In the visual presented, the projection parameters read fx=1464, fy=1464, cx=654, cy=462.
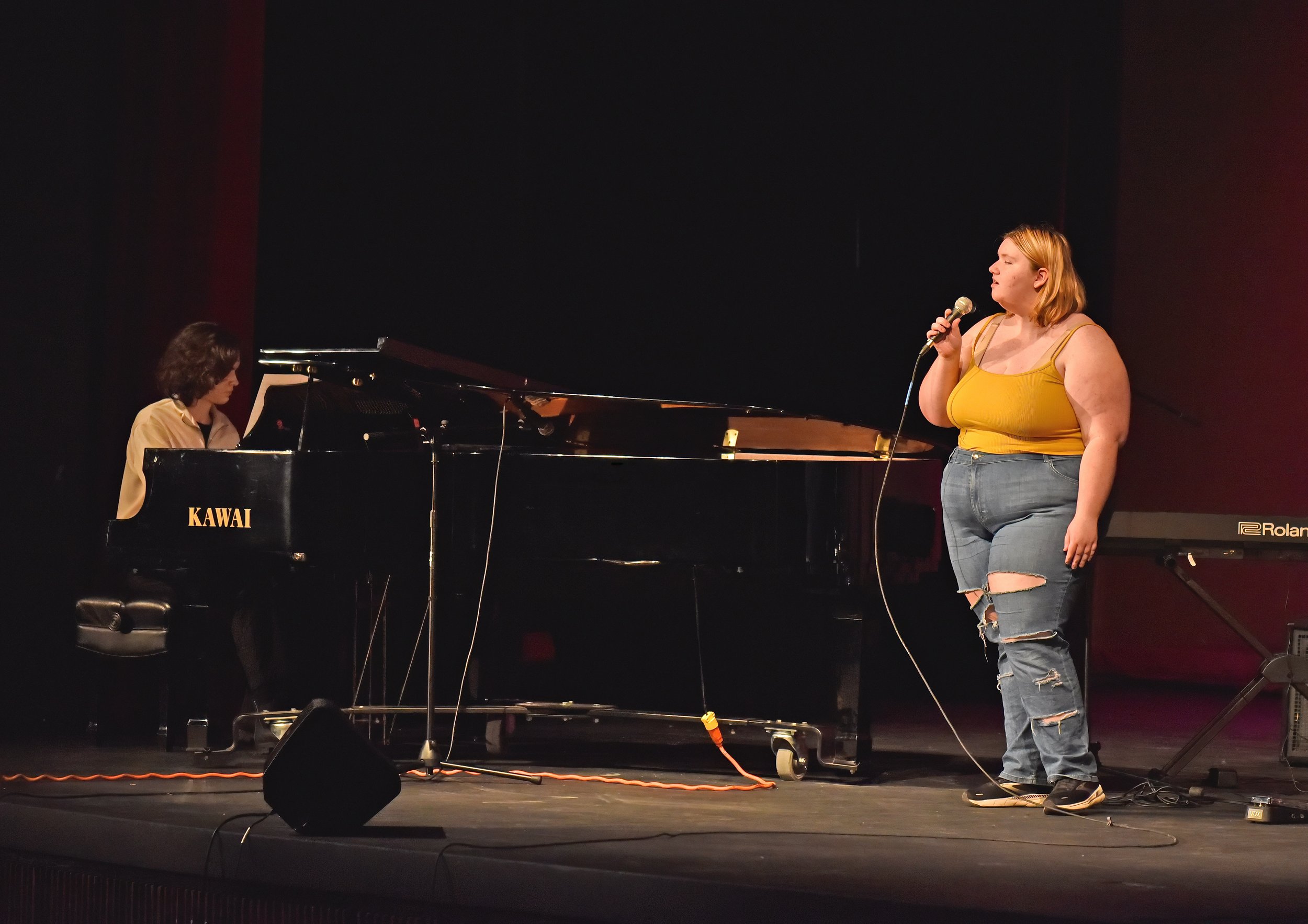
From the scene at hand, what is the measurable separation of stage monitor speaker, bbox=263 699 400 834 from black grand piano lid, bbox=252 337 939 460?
3.62 ft

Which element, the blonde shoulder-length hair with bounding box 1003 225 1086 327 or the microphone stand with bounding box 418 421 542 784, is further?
the microphone stand with bounding box 418 421 542 784

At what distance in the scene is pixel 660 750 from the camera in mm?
4668

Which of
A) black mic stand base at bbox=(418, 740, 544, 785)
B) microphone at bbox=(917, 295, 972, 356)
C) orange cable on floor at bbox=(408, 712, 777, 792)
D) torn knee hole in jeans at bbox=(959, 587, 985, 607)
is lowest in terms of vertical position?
orange cable on floor at bbox=(408, 712, 777, 792)

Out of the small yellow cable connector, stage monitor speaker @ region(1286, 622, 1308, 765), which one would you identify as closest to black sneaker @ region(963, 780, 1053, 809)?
the small yellow cable connector

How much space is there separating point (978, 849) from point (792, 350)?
12.2ft

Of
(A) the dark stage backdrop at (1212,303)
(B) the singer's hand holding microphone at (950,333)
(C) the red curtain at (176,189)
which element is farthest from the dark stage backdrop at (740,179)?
(B) the singer's hand holding microphone at (950,333)

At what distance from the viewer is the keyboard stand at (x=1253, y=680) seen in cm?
359

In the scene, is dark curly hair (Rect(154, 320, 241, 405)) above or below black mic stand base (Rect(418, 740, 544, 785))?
above

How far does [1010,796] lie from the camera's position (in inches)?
141

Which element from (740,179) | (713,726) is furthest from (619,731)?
(740,179)

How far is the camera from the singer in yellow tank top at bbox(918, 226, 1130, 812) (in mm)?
3279

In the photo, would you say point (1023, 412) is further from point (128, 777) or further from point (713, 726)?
point (128, 777)

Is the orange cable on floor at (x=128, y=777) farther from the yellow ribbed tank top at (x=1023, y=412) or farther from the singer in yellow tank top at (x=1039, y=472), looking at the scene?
the yellow ribbed tank top at (x=1023, y=412)

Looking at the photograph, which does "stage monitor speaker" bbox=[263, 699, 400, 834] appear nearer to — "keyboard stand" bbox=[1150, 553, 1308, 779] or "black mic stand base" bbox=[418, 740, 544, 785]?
"black mic stand base" bbox=[418, 740, 544, 785]
